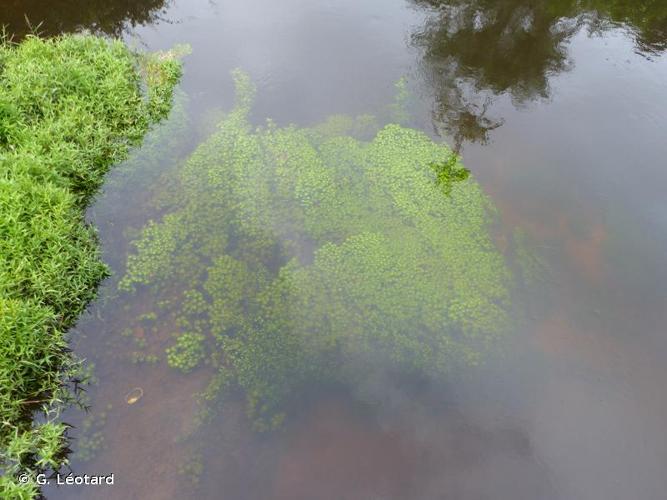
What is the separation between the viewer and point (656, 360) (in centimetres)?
421

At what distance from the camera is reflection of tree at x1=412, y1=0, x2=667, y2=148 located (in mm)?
6543

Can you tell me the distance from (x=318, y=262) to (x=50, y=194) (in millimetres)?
2595

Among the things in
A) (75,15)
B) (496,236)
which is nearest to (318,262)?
(496,236)

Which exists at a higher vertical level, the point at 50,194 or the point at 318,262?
the point at 50,194

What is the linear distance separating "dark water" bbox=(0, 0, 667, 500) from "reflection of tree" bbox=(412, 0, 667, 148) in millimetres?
35

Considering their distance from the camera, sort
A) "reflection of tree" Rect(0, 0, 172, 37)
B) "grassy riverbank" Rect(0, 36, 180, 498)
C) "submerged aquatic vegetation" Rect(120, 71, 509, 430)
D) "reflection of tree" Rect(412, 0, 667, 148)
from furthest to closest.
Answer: "reflection of tree" Rect(0, 0, 172, 37) → "reflection of tree" Rect(412, 0, 667, 148) → "submerged aquatic vegetation" Rect(120, 71, 509, 430) → "grassy riverbank" Rect(0, 36, 180, 498)

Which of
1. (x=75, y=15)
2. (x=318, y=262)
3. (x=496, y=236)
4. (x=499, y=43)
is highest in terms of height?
(x=499, y=43)

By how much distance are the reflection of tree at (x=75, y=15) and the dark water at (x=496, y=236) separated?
39 mm

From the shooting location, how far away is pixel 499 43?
24.5ft

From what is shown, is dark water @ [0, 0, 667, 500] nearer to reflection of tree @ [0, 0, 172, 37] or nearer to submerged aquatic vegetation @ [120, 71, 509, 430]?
reflection of tree @ [0, 0, 172, 37]

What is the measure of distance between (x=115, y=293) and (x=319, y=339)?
191 centimetres

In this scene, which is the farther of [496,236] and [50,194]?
[496,236]

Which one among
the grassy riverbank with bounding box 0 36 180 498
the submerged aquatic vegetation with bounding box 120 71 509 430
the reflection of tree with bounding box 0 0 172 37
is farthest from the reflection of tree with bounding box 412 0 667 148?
the reflection of tree with bounding box 0 0 172 37

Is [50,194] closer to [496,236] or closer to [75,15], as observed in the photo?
[75,15]
